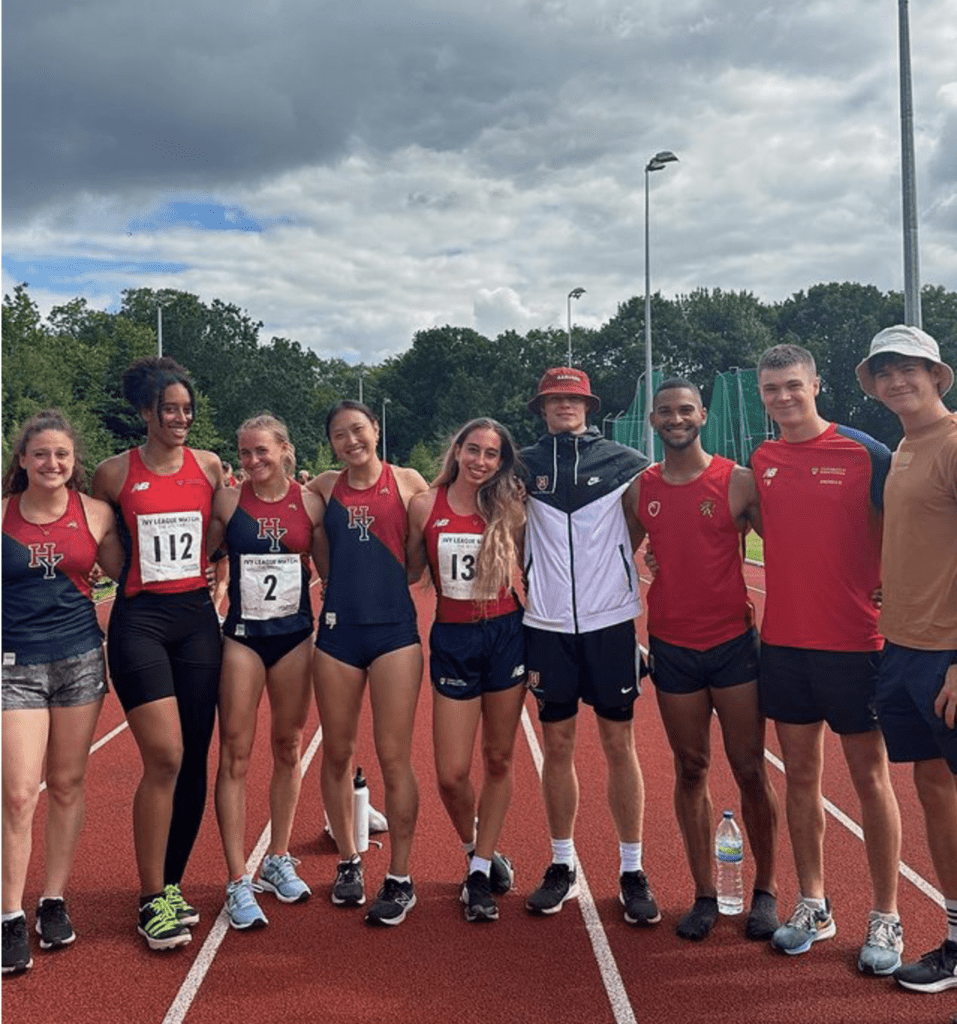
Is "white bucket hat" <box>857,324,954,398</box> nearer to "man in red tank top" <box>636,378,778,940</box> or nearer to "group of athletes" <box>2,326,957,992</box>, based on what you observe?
"group of athletes" <box>2,326,957,992</box>

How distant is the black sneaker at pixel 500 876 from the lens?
14.0 ft

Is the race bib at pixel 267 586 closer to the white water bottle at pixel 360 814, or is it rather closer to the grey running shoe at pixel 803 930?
the white water bottle at pixel 360 814

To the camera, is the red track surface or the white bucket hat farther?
the white bucket hat

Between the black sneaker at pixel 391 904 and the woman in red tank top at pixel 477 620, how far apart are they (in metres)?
0.25

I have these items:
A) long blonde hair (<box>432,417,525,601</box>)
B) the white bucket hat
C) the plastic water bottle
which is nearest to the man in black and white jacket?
long blonde hair (<box>432,417,525,601</box>)

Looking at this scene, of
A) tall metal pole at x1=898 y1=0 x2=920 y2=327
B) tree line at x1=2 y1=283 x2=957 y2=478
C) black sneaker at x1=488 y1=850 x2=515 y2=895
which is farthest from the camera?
tree line at x1=2 y1=283 x2=957 y2=478

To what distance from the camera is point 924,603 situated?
3.31m

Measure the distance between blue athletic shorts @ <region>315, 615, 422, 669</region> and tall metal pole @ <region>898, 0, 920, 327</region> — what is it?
22.0 feet

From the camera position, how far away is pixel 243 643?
157 inches

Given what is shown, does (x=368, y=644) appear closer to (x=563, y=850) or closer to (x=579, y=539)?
(x=579, y=539)

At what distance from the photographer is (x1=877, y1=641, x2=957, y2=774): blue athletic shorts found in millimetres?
3281

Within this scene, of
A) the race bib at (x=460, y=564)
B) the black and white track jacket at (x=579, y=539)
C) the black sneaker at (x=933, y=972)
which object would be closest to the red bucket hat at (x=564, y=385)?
the black and white track jacket at (x=579, y=539)

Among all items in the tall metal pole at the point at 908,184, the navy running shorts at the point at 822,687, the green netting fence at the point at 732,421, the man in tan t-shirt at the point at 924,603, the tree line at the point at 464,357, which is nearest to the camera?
the man in tan t-shirt at the point at 924,603

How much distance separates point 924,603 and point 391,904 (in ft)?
7.71
